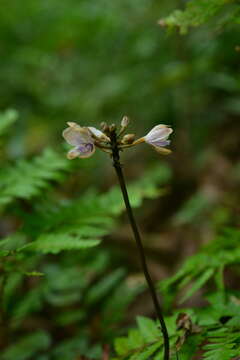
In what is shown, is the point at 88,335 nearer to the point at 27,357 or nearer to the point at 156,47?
the point at 27,357

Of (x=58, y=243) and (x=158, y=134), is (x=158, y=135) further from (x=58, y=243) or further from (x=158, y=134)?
(x=58, y=243)

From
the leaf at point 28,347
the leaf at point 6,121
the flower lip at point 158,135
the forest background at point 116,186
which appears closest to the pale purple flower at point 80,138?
the flower lip at point 158,135

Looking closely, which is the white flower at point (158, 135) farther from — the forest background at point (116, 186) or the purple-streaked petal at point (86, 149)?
the forest background at point (116, 186)

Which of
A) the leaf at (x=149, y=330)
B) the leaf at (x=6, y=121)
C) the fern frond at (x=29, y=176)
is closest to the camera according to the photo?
the leaf at (x=149, y=330)

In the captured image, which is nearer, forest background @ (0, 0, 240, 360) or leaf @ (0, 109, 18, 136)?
forest background @ (0, 0, 240, 360)

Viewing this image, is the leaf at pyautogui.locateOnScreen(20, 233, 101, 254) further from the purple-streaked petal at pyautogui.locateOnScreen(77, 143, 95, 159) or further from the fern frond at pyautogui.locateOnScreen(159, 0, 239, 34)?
the fern frond at pyautogui.locateOnScreen(159, 0, 239, 34)

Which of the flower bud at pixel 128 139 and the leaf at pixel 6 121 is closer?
the flower bud at pixel 128 139

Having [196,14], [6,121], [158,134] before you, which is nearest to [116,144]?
[158,134]

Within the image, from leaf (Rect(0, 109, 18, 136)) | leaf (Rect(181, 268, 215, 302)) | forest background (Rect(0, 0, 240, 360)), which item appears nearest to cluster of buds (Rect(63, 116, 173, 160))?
forest background (Rect(0, 0, 240, 360))
